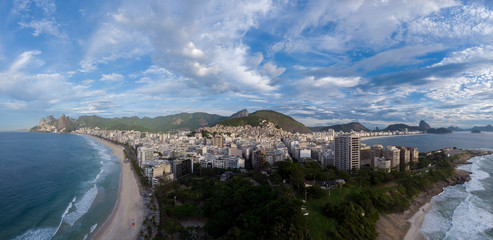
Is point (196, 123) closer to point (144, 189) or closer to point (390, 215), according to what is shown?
point (144, 189)

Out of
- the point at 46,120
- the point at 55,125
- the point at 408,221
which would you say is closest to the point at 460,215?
the point at 408,221

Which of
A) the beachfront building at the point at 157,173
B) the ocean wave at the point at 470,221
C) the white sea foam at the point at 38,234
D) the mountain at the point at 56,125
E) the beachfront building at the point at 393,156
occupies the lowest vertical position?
the white sea foam at the point at 38,234

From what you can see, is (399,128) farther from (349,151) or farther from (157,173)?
(157,173)

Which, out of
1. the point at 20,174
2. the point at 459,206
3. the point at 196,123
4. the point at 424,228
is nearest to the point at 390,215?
the point at 424,228

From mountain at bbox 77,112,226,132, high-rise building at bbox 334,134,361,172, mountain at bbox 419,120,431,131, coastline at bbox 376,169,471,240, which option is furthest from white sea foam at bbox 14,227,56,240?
mountain at bbox 419,120,431,131

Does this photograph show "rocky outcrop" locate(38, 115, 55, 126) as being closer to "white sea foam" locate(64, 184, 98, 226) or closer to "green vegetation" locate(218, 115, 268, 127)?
"green vegetation" locate(218, 115, 268, 127)

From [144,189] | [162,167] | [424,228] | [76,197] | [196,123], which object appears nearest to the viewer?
[424,228]

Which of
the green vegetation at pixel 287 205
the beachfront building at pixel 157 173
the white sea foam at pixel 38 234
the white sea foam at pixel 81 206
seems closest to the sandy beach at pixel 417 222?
the green vegetation at pixel 287 205

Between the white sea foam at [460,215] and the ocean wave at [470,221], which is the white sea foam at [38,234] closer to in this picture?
the white sea foam at [460,215]
